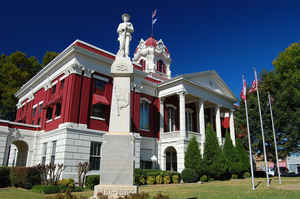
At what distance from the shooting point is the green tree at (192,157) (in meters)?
23.5

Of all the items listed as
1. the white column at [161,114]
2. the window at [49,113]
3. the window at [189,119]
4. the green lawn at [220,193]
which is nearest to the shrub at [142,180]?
the green lawn at [220,193]

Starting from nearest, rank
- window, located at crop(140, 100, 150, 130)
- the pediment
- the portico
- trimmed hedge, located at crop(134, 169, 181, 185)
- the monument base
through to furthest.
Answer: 1. the monument base
2. trimmed hedge, located at crop(134, 169, 181, 185)
3. the portico
4. window, located at crop(140, 100, 150, 130)
5. the pediment

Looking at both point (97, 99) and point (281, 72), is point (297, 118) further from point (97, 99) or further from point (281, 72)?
point (97, 99)

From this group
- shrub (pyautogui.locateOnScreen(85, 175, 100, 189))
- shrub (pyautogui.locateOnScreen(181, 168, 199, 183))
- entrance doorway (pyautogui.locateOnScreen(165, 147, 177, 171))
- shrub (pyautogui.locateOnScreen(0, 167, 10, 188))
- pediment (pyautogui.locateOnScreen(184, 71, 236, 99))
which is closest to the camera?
shrub (pyautogui.locateOnScreen(0, 167, 10, 188))

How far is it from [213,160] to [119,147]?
17427 millimetres

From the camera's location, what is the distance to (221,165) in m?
24.2

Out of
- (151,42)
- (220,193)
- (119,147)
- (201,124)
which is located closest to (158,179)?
(201,124)

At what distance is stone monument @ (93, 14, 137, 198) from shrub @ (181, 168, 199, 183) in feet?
48.2

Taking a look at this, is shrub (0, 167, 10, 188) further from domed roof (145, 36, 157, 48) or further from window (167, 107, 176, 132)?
domed roof (145, 36, 157, 48)

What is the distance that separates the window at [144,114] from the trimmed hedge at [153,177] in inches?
252

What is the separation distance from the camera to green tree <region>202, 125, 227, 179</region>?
2378 cm

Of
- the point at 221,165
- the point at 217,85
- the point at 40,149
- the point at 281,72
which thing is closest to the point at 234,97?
the point at 217,85

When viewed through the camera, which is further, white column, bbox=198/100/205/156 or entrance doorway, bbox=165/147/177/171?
entrance doorway, bbox=165/147/177/171

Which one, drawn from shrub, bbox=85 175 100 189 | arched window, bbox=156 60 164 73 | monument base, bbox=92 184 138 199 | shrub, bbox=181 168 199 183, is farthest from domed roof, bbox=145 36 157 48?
monument base, bbox=92 184 138 199
